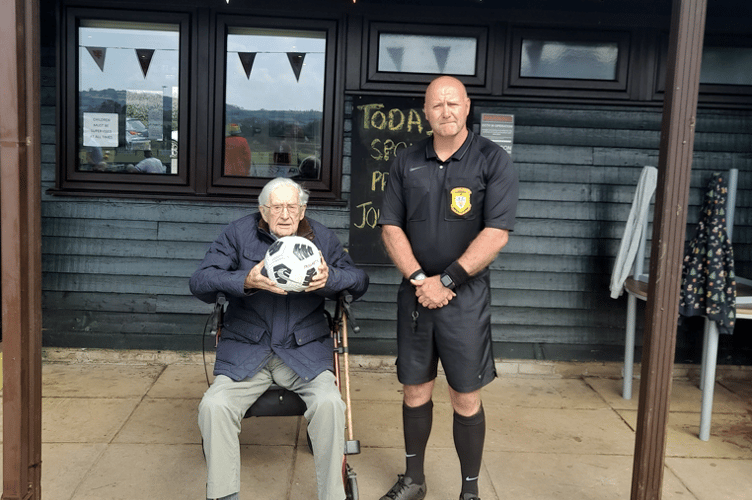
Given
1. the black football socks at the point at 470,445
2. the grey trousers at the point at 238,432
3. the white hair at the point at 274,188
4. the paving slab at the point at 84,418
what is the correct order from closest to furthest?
the grey trousers at the point at 238,432 < the black football socks at the point at 470,445 < the white hair at the point at 274,188 < the paving slab at the point at 84,418

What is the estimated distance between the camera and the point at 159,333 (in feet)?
15.0

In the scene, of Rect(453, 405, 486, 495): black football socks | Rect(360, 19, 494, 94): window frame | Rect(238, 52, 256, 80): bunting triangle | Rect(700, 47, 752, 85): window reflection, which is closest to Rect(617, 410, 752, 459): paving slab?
Rect(453, 405, 486, 495): black football socks

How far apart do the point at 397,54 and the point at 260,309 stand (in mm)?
2238

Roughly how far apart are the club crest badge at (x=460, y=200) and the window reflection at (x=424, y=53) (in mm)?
1940

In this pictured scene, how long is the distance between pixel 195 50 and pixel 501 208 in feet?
8.53

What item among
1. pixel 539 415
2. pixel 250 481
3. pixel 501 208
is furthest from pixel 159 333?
pixel 501 208

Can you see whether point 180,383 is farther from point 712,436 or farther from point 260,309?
point 712,436

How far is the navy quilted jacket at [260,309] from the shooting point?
2789 mm

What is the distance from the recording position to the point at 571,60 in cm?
442

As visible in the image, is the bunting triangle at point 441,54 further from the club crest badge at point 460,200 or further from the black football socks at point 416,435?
the black football socks at point 416,435

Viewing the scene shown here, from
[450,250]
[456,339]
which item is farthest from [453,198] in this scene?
[456,339]

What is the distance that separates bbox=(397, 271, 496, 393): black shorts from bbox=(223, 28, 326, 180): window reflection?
196 centimetres

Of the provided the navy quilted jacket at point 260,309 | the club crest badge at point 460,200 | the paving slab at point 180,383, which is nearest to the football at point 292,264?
the navy quilted jacket at point 260,309

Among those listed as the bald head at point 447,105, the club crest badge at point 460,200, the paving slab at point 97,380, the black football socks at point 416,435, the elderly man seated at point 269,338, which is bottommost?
the paving slab at point 97,380
